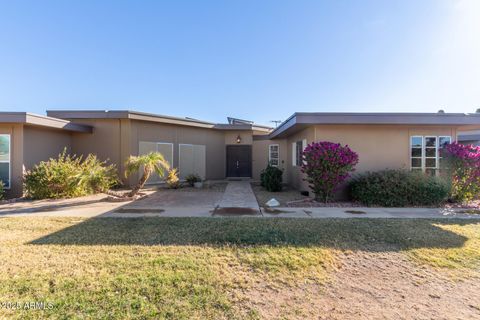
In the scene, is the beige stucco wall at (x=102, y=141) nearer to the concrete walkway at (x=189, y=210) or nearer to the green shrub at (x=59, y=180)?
the green shrub at (x=59, y=180)

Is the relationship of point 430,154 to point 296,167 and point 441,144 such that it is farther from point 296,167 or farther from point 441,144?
point 296,167

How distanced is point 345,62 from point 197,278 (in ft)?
40.5

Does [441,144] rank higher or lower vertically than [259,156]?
higher

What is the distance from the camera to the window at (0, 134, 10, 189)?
7.96 m

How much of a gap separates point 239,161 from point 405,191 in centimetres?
959

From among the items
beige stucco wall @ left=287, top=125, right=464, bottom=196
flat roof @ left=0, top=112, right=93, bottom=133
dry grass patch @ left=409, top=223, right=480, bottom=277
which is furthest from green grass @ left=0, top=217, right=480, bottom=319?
flat roof @ left=0, top=112, right=93, bottom=133

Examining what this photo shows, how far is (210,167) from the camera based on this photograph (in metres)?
13.9

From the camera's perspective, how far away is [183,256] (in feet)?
11.0

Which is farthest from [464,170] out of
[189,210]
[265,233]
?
[189,210]

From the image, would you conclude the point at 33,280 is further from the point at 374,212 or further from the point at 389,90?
the point at 389,90

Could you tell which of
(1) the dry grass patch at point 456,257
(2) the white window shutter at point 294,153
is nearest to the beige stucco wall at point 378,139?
(2) the white window shutter at point 294,153

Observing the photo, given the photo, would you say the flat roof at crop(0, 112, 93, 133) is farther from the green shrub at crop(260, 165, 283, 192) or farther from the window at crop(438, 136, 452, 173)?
the window at crop(438, 136, 452, 173)

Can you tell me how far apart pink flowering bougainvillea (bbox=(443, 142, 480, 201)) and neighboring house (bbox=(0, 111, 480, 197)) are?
61cm

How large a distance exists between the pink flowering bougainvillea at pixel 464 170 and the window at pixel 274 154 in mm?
8107
